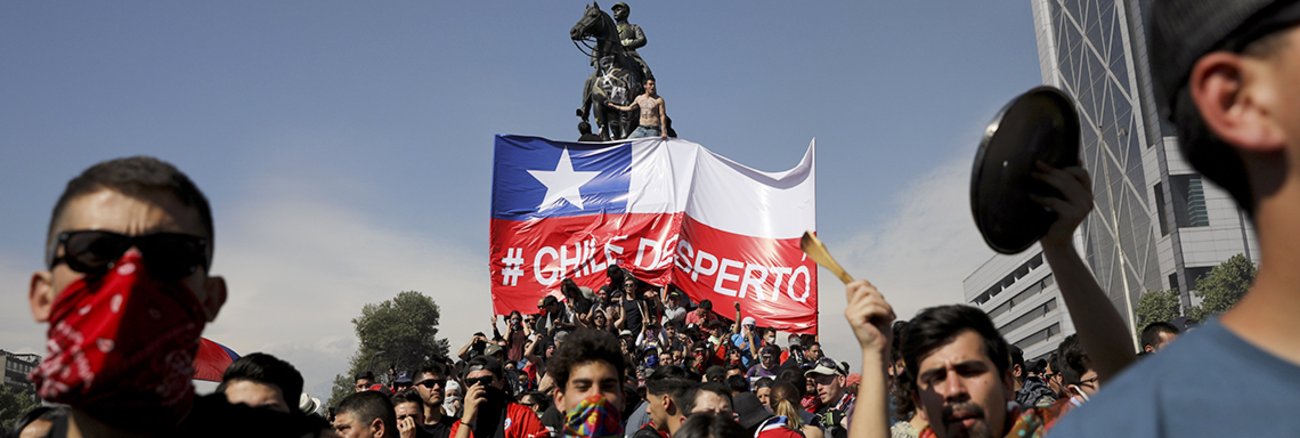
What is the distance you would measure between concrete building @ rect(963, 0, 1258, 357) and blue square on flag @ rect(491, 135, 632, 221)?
47.8 m

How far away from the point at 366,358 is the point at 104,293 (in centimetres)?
6029

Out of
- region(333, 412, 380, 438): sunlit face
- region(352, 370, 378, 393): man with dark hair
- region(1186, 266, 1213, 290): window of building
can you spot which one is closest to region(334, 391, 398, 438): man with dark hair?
region(333, 412, 380, 438): sunlit face

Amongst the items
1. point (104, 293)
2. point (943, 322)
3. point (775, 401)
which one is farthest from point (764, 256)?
point (104, 293)

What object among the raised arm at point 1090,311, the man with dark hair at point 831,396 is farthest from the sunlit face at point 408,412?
the raised arm at point 1090,311

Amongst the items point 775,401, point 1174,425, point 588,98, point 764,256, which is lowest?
point 1174,425

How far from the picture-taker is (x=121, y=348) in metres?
1.55

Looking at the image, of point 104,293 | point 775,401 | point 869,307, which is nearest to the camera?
point 104,293

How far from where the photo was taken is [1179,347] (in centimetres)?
92

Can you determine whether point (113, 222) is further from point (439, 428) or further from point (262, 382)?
point (439, 428)

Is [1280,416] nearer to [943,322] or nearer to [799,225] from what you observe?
[943,322]

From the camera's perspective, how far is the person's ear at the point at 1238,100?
0.89 metres

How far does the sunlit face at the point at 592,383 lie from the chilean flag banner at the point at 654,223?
9.33m

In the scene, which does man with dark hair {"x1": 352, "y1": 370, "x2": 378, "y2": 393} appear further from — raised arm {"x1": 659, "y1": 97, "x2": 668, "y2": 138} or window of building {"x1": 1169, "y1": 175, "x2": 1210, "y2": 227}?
window of building {"x1": 1169, "y1": 175, "x2": 1210, "y2": 227}

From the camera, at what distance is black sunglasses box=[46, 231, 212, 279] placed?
5.40 ft
